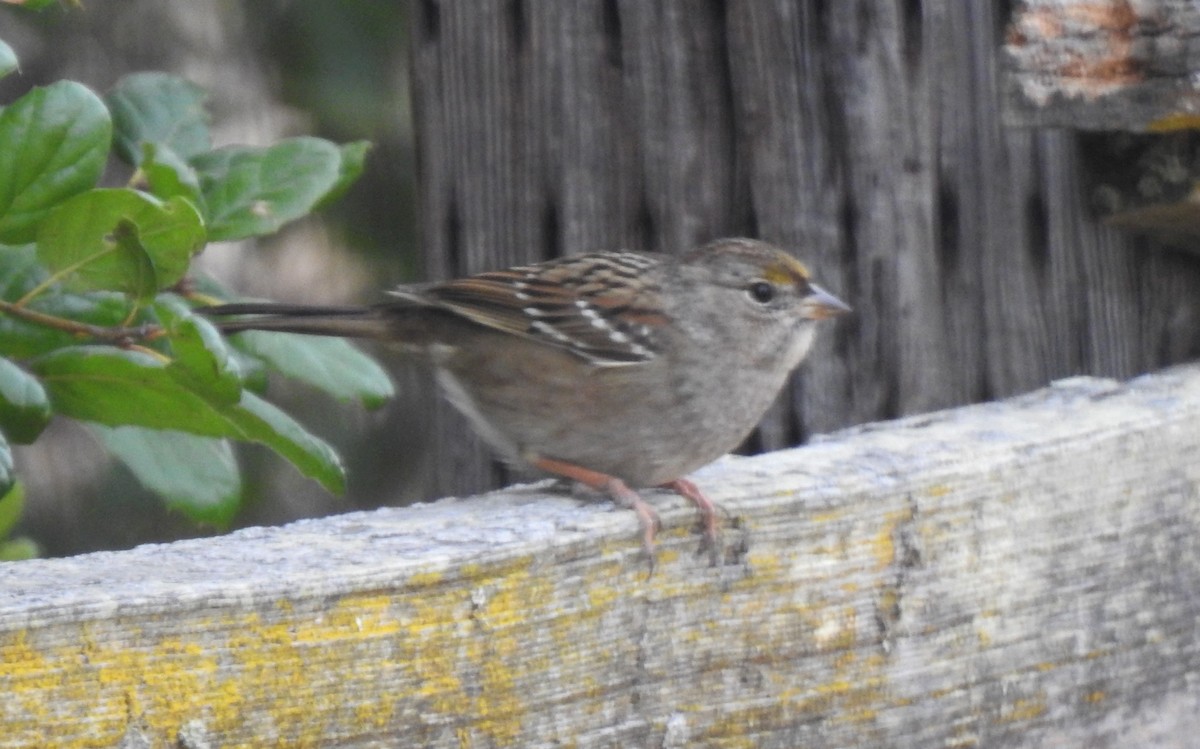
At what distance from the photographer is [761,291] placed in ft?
9.86

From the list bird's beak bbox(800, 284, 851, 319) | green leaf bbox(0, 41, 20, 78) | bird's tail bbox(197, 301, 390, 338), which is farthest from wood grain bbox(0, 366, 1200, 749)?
green leaf bbox(0, 41, 20, 78)

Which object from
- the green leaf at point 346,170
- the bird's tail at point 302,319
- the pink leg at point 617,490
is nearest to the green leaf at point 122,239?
the bird's tail at point 302,319

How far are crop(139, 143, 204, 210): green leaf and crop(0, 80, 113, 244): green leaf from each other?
0.31 ft

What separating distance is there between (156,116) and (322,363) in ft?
1.22

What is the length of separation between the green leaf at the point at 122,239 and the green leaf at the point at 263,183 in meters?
0.29

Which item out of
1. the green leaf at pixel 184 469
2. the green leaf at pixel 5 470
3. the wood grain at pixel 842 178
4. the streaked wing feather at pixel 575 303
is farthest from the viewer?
the streaked wing feather at pixel 575 303

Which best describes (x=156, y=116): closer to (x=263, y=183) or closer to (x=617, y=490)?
(x=263, y=183)

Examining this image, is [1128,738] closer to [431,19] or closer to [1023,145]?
[1023,145]

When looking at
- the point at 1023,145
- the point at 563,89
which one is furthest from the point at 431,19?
the point at 1023,145

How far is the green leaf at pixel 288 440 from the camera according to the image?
2.00 m

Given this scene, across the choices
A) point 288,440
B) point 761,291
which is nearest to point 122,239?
point 288,440

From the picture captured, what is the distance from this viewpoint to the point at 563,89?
9.10ft

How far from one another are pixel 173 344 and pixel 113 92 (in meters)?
0.56

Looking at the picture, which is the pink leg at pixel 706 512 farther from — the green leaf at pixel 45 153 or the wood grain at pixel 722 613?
the green leaf at pixel 45 153
